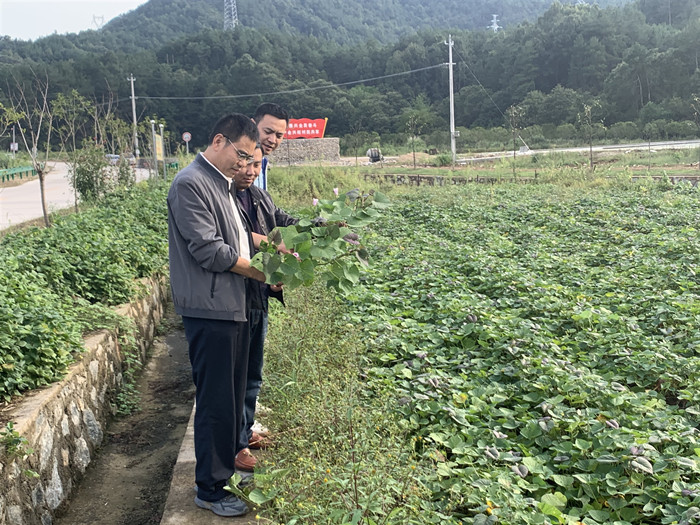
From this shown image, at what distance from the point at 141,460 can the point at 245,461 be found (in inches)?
55.2

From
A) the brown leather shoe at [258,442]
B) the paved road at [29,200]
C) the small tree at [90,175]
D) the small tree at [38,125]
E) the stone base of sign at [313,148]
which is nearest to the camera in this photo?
the brown leather shoe at [258,442]

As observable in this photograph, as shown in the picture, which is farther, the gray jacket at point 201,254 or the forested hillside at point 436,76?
the forested hillside at point 436,76

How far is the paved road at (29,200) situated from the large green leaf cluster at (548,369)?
30.8 feet

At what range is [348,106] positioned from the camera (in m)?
60.7

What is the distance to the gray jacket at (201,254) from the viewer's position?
268cm

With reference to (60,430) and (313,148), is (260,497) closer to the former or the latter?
(60,430)

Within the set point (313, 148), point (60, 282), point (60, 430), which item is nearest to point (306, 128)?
point (313, 148)

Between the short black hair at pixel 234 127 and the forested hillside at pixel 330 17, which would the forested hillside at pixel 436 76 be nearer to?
the forested hillside at pixel 330 17

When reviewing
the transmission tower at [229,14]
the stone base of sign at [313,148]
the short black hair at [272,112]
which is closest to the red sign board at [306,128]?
the stone base of sign at [313,148]

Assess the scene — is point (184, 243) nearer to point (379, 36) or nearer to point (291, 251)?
point (291, 251)

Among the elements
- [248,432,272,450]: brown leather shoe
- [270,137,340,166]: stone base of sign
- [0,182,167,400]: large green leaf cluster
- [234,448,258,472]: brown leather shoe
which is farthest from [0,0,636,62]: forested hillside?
[234,448,258,472]: brown leather shoe

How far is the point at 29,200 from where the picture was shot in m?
20.0

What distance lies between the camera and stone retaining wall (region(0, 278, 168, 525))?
122 inches

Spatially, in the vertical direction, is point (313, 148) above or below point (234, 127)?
above
